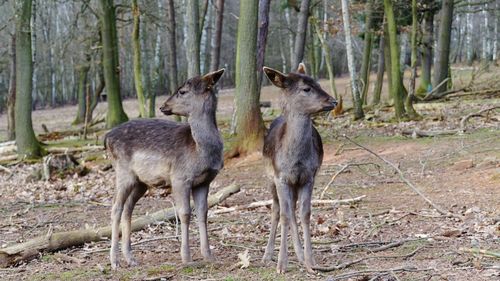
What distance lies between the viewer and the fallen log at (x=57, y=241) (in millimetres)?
7395

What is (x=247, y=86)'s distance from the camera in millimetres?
14625

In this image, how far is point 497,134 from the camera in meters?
14.5

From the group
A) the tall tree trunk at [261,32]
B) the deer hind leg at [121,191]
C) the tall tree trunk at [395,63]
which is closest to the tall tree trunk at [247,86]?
the tall tree trunk at [261,32]

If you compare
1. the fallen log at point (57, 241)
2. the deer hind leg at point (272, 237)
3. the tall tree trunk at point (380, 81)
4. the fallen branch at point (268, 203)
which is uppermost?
the tall tree trunk at point (380, 81)

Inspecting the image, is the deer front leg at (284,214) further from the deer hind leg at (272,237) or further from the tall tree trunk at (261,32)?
the tall tree trunk at (261,32)

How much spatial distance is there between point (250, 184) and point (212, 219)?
2.84 metres

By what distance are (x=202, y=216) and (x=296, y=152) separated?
1.30 metres

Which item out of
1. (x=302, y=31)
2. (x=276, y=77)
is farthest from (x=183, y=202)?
(x=302, y=31)

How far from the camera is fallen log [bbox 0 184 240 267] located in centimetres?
739

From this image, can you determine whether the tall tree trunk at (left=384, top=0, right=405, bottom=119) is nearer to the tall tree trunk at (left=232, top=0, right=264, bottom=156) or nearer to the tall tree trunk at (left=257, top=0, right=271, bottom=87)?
the tall tree trunk at (left=257, top=0, right=271, bottom=87)

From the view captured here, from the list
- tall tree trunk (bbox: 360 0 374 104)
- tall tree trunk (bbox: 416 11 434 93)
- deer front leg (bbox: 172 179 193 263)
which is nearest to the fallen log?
deer front leg (bbox: 172 179 193 263)

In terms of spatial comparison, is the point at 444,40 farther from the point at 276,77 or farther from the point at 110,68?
the point at 276,77

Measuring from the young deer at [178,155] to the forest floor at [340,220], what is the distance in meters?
0.51

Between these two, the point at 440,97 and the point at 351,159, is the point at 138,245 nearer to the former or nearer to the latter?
the point at 351,159
